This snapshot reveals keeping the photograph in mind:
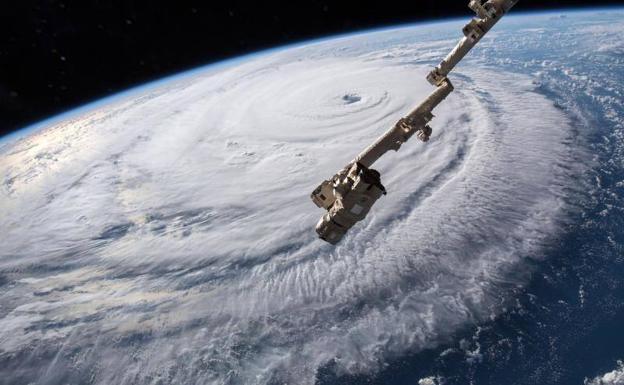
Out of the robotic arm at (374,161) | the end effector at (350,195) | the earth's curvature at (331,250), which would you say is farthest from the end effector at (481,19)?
the earth's curvature at (331,250)

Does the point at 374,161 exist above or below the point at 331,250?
above

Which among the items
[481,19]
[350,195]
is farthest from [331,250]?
[481,19]

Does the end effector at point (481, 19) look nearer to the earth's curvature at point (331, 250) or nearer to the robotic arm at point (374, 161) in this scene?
the robotic arm at point (374, 161)

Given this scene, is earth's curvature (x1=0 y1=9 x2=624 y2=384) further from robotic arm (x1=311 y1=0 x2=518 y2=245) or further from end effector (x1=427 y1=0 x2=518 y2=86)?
end effector (x1=427 y1=0 x2=518 y2=86)

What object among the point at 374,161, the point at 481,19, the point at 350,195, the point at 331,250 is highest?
the point at 481,19

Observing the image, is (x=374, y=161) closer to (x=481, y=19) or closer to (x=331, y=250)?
(x=481, y=19)

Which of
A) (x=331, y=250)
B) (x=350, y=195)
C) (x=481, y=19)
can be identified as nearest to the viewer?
(x=481, y=19)

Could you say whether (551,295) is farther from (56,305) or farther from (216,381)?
(56,305)

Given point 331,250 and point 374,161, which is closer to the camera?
point 374,161
